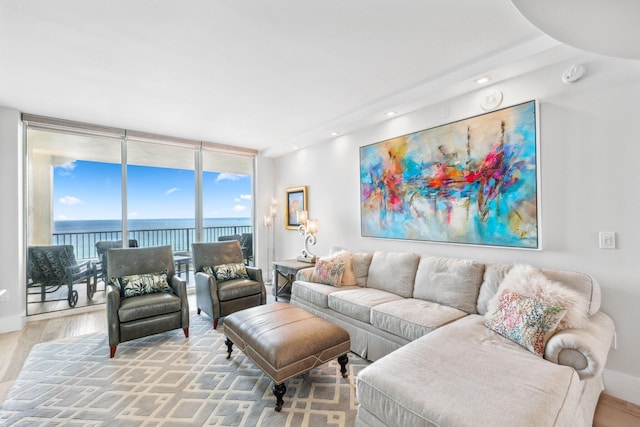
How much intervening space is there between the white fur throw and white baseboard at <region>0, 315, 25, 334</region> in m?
5.06

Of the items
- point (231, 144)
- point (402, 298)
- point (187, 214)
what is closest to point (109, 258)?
point (187, 214)

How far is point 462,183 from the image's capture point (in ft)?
9.59

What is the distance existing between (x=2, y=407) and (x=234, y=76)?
10.1 feet

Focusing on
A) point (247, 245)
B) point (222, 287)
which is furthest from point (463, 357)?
point (247, 245)

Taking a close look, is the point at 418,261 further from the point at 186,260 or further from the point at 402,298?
the point at 186,260

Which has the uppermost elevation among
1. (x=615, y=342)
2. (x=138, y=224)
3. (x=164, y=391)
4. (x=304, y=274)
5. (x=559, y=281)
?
(x=138, y=224)

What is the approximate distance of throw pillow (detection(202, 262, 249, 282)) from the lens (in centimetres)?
378

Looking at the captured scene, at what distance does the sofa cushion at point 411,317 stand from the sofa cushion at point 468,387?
15.2 inches

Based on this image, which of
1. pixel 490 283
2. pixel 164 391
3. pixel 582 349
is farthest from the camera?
pixel 490 283

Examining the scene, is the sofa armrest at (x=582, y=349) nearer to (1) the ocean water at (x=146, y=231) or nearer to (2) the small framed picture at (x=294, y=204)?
(2) the small framed picture at (x=294, y=204)

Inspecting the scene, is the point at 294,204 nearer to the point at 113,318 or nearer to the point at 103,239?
the point at 103,239

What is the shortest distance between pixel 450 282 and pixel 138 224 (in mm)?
4626

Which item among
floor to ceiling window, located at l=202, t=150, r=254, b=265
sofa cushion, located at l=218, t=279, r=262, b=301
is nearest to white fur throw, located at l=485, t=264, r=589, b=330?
sofa cushion, located at l=218, t=279, r=262, b=301

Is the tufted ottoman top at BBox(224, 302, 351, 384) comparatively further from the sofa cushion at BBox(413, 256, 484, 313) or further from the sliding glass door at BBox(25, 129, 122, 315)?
the sliding glass door at BBox(25, 129, 122, 315)
